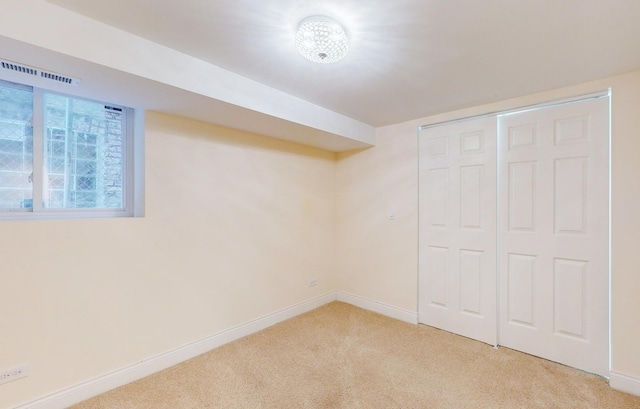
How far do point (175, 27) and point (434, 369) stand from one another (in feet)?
9.46

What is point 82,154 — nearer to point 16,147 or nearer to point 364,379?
point 16,147

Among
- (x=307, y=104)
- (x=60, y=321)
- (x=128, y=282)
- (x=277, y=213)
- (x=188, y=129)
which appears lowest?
(x=60, y=321)

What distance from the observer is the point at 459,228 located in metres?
2.77

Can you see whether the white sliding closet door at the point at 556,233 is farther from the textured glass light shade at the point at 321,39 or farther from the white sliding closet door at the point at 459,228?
the textured glass light shade at the point at 321,39

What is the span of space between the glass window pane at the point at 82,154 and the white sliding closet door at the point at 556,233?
326cm

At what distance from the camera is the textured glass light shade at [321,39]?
4.54ft

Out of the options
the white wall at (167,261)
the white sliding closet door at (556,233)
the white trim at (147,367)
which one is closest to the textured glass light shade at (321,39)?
the white wall at (167,261)

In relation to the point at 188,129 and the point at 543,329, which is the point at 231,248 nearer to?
the point at 188,129

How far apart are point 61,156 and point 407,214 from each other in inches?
120

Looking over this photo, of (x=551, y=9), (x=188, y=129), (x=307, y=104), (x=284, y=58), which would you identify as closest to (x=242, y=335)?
(x=188, y=129)

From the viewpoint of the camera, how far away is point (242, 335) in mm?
2693

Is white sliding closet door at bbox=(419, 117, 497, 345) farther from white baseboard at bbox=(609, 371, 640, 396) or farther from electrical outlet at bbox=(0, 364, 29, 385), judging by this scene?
electrical outlet at bbox=(0, 364, 29, 385)

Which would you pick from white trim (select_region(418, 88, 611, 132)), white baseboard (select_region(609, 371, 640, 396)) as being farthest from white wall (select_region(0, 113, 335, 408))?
white baseboard (select_region(609, 371, 640, 396))

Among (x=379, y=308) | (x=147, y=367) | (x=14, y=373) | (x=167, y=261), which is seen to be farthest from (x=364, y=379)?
(x=14, y=373)
